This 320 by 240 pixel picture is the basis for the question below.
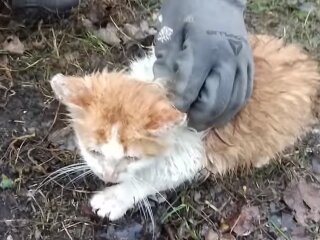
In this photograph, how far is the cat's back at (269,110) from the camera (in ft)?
7.69

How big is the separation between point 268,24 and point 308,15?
0.65ft

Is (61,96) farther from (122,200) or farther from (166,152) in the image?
(122,200)

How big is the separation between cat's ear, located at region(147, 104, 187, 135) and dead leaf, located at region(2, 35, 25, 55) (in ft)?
3.44

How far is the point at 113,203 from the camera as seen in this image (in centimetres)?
243

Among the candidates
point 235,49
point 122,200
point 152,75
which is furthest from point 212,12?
point 122,200

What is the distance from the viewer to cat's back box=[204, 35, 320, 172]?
234 centimetres

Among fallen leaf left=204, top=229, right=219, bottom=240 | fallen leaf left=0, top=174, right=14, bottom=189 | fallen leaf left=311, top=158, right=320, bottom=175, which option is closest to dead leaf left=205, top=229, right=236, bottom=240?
fallen leaf left=204, top=229, right=219, bottom=240

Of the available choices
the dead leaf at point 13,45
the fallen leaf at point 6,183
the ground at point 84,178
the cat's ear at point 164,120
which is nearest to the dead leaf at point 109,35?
the ground at point 84,178

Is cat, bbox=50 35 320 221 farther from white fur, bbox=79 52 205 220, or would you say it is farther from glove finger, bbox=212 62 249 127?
glove finger, bbox=212 62 249 127

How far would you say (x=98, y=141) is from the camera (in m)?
2.04

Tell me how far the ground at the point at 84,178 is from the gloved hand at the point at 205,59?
0.47 m

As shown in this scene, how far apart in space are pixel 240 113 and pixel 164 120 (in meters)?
0.46

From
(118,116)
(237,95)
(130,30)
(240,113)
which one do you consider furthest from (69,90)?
(130,30)

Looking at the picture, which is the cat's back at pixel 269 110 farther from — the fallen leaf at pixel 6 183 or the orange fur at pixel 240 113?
the fallen leaf at pixel 6 183
